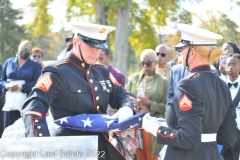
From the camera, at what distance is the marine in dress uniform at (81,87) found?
375cm

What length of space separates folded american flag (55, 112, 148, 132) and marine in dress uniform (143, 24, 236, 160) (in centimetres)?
18

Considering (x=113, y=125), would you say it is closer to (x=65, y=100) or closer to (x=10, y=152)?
(x=65, y=100)

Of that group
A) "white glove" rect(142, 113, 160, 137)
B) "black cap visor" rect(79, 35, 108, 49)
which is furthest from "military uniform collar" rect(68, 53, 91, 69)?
"white glove" rect(142, 113, 160, 137)

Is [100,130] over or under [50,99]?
under

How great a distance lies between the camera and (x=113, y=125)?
3787 mm

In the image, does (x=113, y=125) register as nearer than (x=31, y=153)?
No

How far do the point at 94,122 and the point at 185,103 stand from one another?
77 cm

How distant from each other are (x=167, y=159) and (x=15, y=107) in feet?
15.0

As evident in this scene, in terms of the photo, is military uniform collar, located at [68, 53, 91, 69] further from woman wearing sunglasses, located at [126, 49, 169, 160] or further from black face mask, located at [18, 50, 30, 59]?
black face mask, located at [18, 50, 30, 59]

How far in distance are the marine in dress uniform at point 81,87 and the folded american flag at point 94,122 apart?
2.8 inches

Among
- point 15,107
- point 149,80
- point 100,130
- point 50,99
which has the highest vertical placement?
point 50,99

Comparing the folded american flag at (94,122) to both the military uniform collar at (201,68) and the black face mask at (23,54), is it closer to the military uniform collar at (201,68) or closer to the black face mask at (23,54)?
the military uniform collar at (201,68)

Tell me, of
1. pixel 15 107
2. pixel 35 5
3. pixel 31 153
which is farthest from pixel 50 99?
pixel 35 5

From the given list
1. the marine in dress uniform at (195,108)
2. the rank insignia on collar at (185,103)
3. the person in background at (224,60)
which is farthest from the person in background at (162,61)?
the rank insignia on collar at (185,103)
